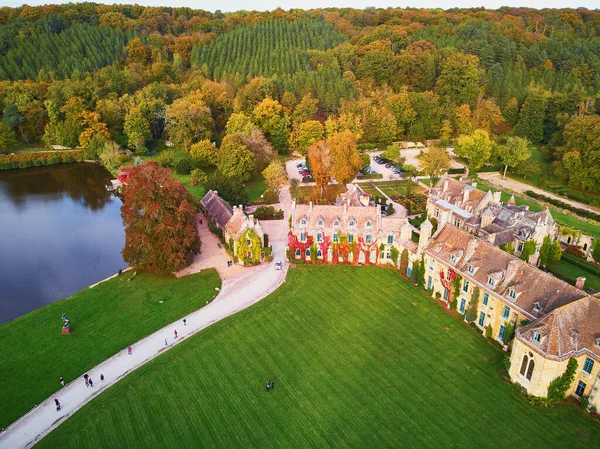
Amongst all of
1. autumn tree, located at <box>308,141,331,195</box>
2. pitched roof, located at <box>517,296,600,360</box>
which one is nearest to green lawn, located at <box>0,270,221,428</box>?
autumn tree, located at <box>308,141,331,195</box>

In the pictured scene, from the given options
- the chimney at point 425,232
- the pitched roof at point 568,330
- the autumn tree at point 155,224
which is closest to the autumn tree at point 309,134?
the autumn tree at point 155,224

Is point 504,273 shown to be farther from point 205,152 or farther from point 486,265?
point 205,152

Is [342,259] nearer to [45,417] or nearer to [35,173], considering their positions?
[45,417]

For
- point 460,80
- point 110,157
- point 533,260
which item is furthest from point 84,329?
point 460,80

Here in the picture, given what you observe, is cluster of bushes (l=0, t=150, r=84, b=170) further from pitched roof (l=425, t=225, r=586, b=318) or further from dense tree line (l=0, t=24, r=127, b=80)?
pitched roof (l=425, t=225, r=586, b=318)

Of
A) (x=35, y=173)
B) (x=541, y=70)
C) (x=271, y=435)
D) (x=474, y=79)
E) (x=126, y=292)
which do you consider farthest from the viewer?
(x=541, y=70)

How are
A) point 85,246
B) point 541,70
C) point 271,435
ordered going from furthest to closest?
point 541,70
point 85,246
point 271,435

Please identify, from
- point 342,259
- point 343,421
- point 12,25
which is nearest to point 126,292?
point 342,259

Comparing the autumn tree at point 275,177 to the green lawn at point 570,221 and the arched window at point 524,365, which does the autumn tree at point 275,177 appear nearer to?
the green lawn at point 570,221

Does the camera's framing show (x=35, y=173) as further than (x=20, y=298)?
Yes
